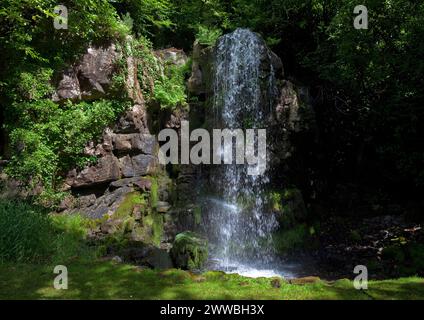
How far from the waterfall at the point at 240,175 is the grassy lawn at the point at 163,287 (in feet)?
15.7

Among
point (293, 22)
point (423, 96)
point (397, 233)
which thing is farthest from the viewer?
point (293, 22)

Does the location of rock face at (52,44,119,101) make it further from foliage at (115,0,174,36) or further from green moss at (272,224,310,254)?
green moss at (272,224,310,254)

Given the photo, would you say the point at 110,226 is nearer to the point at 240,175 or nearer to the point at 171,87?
the point at 240,175

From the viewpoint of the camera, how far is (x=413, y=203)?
541 inches

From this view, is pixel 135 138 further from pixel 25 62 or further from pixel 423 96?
pixel 423 96

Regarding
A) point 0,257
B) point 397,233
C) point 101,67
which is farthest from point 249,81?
point 0,257

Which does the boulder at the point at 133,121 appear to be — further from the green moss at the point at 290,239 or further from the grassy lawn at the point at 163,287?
the grassy lawn at the point at 163,287

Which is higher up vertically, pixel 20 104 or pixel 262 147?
pixel 20 104

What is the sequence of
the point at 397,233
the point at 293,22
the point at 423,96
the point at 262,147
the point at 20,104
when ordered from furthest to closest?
1. the point at 293,22
2. the point at 262,147
3. the point at 397,233
4. the point at 423,96
5. the point at 20,104

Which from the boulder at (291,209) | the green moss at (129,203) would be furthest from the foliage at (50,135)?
the boulder at (291,209)

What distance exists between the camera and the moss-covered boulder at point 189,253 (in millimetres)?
9500

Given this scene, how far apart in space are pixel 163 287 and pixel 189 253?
4.51 metres

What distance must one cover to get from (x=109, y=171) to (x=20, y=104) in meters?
3.19

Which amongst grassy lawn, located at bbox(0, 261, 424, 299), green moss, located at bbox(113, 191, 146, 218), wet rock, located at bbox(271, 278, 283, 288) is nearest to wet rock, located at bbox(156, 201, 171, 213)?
green moss, located at bbox(113, 191, 146, 218)
